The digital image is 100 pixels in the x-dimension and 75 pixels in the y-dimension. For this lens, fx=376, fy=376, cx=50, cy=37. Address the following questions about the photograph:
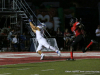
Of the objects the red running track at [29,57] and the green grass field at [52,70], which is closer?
the green grass field at [52,70]

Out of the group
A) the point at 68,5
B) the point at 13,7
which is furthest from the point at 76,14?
the point at 13,7

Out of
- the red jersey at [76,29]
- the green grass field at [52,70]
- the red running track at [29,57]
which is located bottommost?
the red running track at [29,57]

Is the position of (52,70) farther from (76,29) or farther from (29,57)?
(29,57)

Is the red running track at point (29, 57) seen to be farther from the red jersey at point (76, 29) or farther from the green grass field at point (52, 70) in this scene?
the green grass field at point (52, 70)

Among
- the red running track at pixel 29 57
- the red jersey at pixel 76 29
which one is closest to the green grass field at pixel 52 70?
the red running track at pixel 29 57

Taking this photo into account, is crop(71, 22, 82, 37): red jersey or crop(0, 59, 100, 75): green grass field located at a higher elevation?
crop(71, 22, 82, 37): red jersey

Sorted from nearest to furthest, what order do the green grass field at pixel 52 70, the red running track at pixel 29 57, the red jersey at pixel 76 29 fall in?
the green grass field at pixel 52 70, the red running track at pixel 29 57, the red jersey at pixel 76 29

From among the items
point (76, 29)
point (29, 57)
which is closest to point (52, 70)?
point (76, 29)

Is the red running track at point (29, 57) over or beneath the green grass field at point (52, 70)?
beneath

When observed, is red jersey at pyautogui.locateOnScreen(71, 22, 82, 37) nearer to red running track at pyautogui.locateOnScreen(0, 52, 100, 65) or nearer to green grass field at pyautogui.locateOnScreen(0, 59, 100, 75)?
red running track at pyautogui.locateOnScreen(0, 52, 100, 65)

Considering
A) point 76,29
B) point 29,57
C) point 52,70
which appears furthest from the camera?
point 29,57

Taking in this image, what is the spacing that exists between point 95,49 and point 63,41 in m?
2.65

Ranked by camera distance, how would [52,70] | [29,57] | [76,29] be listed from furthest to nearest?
[29,57] < [76,29] < [52,70]

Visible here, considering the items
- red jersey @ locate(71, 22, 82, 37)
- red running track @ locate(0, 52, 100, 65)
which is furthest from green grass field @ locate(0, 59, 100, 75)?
red jersey @ locate(71, 22, 82, 37)
